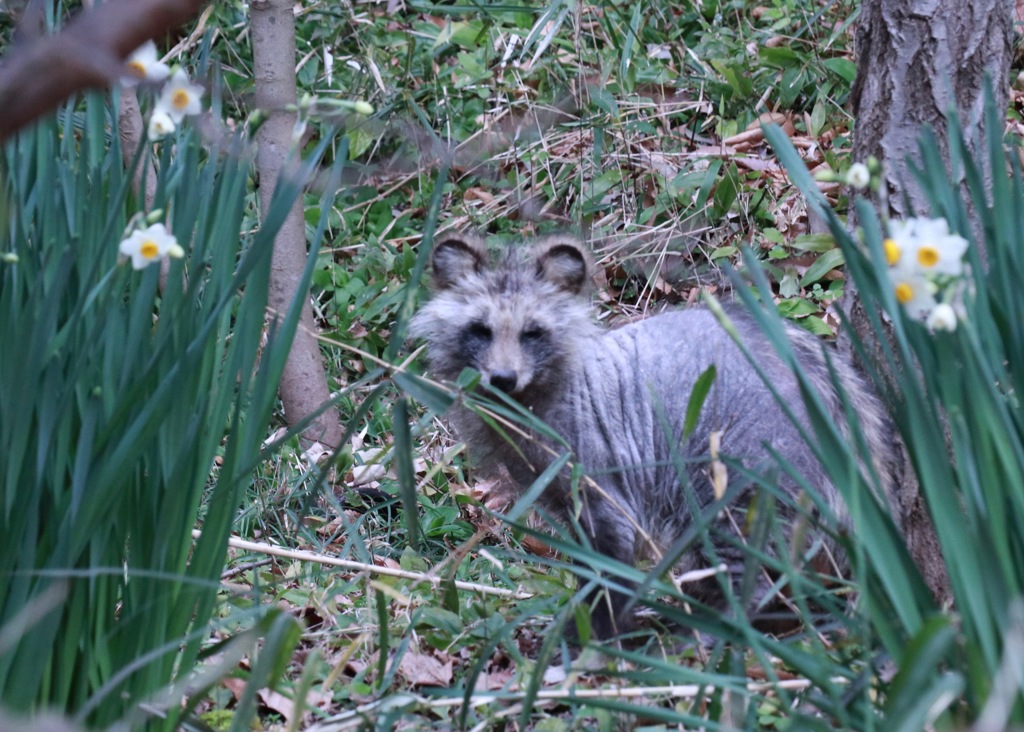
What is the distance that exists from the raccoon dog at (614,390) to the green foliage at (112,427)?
4.83 ft

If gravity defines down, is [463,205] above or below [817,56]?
below

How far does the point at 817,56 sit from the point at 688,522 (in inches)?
146

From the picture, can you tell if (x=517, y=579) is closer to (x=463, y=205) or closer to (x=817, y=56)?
(x=463, y=205)

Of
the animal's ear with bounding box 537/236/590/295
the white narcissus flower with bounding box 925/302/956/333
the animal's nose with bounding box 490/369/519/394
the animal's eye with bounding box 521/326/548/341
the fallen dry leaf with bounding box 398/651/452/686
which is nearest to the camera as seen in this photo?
the white narcissus flower with bounding box 925/302/956/333

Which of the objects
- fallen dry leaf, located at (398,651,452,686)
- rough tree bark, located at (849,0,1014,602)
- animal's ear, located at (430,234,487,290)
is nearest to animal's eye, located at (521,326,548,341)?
animal's ear, located at (430,234,487,290)

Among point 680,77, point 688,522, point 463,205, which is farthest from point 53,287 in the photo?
point 680,77

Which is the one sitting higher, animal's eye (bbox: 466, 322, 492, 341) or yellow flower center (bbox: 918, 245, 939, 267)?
yellow flower center (bbox: 918, 245, 939, 267)

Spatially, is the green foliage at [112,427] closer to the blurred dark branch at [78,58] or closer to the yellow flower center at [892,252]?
the blurred dark branch at [78,58]

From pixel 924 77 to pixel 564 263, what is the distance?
57.7 inches

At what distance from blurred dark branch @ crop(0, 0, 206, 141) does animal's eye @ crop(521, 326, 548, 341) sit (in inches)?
120

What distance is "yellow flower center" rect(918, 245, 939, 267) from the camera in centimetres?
180

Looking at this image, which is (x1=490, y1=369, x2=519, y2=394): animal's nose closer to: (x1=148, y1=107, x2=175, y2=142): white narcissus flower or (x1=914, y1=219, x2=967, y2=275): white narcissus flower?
(x1=148, y1=107, x2=175, y2=142): white narcissus flower

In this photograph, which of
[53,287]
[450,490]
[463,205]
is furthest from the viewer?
[463,205]

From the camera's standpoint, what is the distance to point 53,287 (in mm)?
A: 1999
